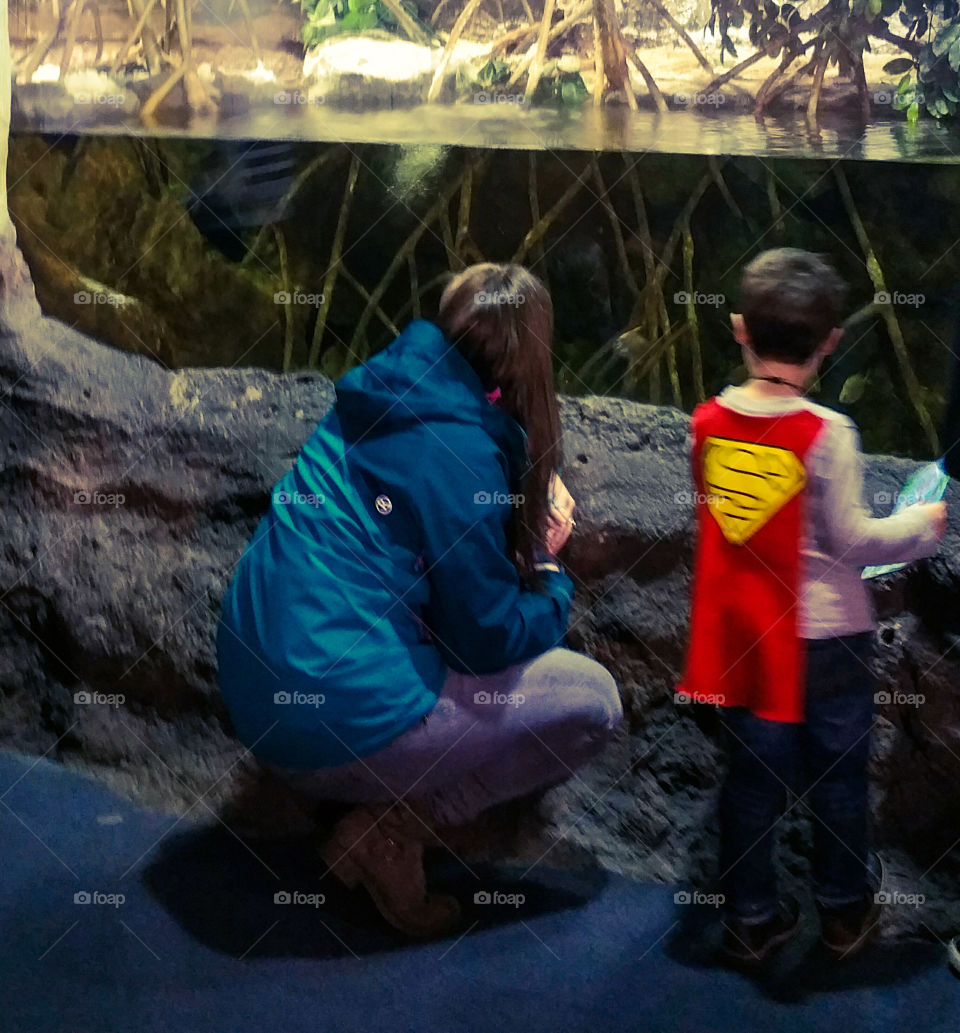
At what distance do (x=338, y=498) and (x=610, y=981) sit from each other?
1.03 metres

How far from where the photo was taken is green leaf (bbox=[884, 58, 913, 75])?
6.53 feet

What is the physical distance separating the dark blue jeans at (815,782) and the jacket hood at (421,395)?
653 mm

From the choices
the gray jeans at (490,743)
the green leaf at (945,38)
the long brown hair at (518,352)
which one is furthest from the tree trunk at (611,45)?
the gray jeans at (490,743)

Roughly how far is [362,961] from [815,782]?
0.91 m

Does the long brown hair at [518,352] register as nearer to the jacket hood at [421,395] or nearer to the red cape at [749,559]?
the jacket hood at [421,395]

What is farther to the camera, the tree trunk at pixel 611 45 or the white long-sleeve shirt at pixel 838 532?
the tree trunk at pixel 611 45

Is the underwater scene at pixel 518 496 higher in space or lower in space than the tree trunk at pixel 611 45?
lower

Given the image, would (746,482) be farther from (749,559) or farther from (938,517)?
(938,517)

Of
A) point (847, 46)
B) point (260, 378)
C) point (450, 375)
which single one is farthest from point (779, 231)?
point (260, 378)

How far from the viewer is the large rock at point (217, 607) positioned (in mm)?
2066

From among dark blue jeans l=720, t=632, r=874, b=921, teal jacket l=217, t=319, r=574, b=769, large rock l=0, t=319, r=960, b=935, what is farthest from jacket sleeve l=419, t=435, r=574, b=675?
dark blue jeans l=720, t=632, r=874, b=921

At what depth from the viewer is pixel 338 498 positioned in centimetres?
196

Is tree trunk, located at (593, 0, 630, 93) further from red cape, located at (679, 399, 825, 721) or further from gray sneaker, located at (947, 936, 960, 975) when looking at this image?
gray sneaker, located at (947, 936, 960, 975)

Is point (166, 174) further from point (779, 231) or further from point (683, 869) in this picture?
point (683, 869)
